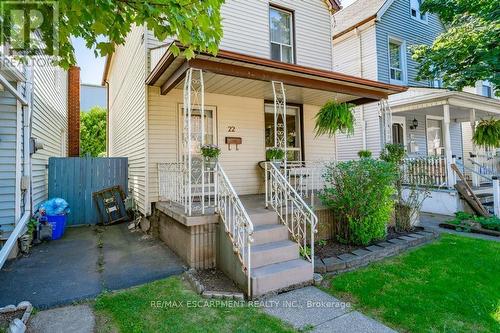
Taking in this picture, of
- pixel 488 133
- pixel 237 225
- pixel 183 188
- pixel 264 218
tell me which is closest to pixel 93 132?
pixel 183 188

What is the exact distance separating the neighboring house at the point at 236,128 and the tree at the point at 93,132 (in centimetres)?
884

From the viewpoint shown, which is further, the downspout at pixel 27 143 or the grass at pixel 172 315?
the downspout at pixel 27 143

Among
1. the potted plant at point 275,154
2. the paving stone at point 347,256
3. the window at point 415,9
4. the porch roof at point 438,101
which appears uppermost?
the window at point 415,9

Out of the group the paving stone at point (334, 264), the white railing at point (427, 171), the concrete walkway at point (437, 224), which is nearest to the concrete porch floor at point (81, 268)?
the paving stone at point (334, 264)

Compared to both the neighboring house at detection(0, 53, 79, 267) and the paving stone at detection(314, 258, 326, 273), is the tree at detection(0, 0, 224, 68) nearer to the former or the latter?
the neighboring house at detection(0, 53, 79, 267)

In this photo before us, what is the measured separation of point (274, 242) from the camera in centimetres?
446

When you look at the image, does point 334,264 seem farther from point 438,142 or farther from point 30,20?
point 438,142

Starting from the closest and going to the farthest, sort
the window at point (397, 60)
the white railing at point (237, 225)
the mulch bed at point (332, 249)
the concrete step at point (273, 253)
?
the white railing at point (237, 225) < the concrete step at point (273, 253) < the mulch bed at point (332, 249) < the window at point (397, 60)

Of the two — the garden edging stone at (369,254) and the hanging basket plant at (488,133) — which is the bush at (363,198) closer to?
the garden edging stone at (369,254)

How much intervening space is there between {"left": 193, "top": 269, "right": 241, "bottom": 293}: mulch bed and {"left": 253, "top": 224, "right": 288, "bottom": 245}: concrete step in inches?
27.9

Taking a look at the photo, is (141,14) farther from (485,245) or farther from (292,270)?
(485,245)

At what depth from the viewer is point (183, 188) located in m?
5.08

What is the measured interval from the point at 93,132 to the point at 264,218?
1694 cm

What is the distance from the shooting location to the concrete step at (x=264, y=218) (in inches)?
187
